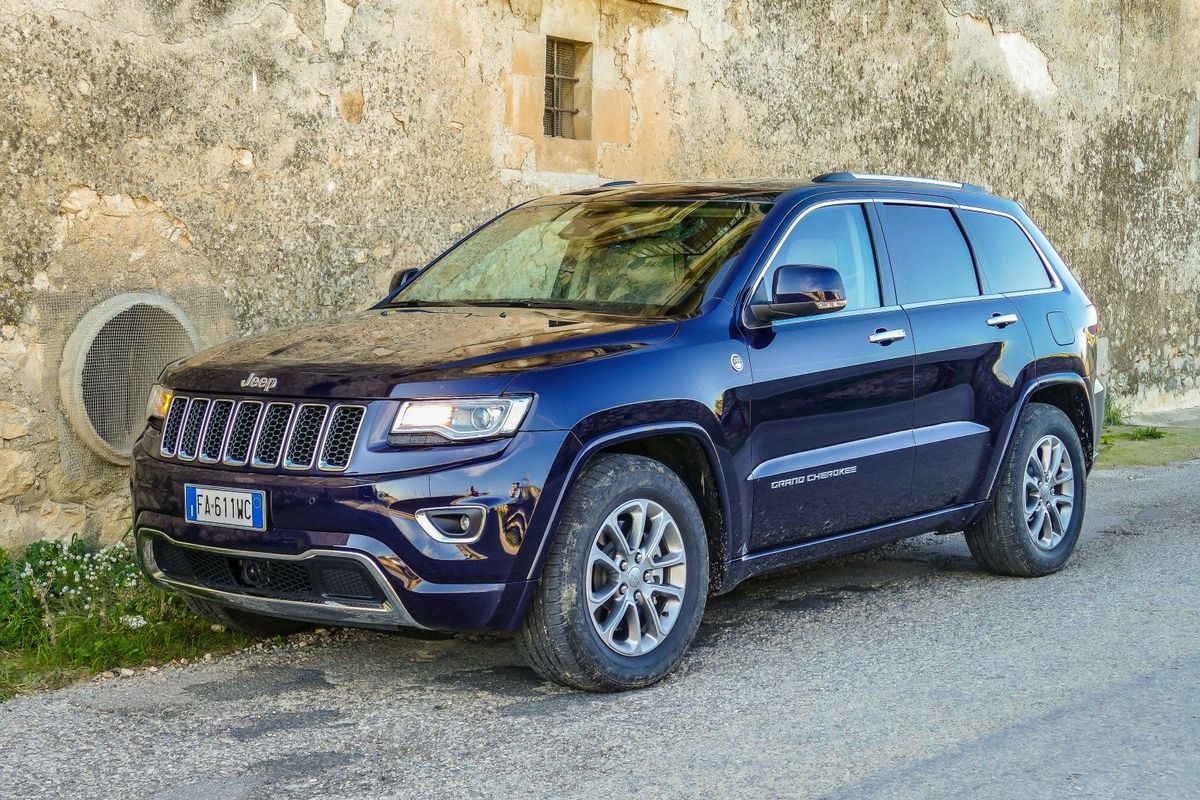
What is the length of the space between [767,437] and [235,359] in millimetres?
1890

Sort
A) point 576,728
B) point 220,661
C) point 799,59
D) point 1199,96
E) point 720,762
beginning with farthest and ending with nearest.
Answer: point 1199,96 < point 799,59 < point 220,661 < point 576,728 < point 720,762

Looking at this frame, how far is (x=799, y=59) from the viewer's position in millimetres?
11617

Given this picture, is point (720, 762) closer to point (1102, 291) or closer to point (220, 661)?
point (220, 661)

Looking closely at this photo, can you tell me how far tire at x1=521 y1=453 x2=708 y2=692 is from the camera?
15.6 feet

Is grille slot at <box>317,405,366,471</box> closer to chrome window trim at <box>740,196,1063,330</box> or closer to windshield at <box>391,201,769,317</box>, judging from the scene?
windshield at <box>391,201,769,317</box>

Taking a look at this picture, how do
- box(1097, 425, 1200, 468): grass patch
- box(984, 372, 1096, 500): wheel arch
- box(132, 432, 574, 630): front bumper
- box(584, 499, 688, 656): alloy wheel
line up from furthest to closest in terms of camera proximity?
1. box(1097, 425, 1200, 468): grass patch
2. box(984, 372, 1096, 500): wheel arch
3. box(584, 499, 688, 656): alloy wheel
4. box(132, 432, 574, 630): front bumper

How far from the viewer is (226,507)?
481 cm

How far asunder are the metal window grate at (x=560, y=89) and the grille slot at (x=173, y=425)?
16.8ft

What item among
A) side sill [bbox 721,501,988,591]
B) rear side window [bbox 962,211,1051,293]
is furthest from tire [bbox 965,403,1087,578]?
rear side window [bbox 962,211,1051,293]

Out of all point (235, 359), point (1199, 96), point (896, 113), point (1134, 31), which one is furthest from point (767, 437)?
point (1199, 96)

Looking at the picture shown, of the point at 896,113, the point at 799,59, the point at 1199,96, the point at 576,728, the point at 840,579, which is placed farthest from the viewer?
the point at 1199,96

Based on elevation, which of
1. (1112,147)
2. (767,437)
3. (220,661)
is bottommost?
(220,661)

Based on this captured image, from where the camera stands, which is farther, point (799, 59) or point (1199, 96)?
point (1199, 96)

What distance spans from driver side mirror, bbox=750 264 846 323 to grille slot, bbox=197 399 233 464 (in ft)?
6.20
